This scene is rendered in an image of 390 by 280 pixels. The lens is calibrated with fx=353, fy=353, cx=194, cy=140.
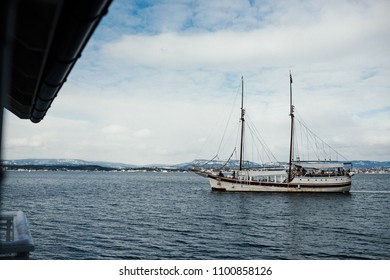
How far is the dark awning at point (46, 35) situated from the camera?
2.88m

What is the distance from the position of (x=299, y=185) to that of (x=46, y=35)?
166 feet

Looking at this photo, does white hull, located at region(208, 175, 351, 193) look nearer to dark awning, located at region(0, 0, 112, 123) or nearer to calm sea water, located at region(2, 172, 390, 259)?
calm sea water, located at region(2, 172, 390, 259)

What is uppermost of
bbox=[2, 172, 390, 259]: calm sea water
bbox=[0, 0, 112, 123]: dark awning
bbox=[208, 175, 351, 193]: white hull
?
bbox=[0, 0, 112, 123]: dark awning

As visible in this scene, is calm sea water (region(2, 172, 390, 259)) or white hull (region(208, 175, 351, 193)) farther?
white hull (region(208, 175, 351, 193))

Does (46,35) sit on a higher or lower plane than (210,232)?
higher

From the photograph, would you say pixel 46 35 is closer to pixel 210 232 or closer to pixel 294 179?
pixel 210 232

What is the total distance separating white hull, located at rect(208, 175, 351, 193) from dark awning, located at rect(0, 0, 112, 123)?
163ft

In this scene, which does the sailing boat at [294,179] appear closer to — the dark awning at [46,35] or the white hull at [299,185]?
the white hull at [299,185]

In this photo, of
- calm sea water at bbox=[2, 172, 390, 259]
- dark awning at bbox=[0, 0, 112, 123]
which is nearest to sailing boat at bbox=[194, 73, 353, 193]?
calm sea water at bbox=[2, 172, 390, 259]

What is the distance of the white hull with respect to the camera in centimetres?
5075

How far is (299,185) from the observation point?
50.7 m

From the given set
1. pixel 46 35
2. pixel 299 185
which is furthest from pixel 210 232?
pixel 299 185

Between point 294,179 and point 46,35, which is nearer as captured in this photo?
point 46,35
